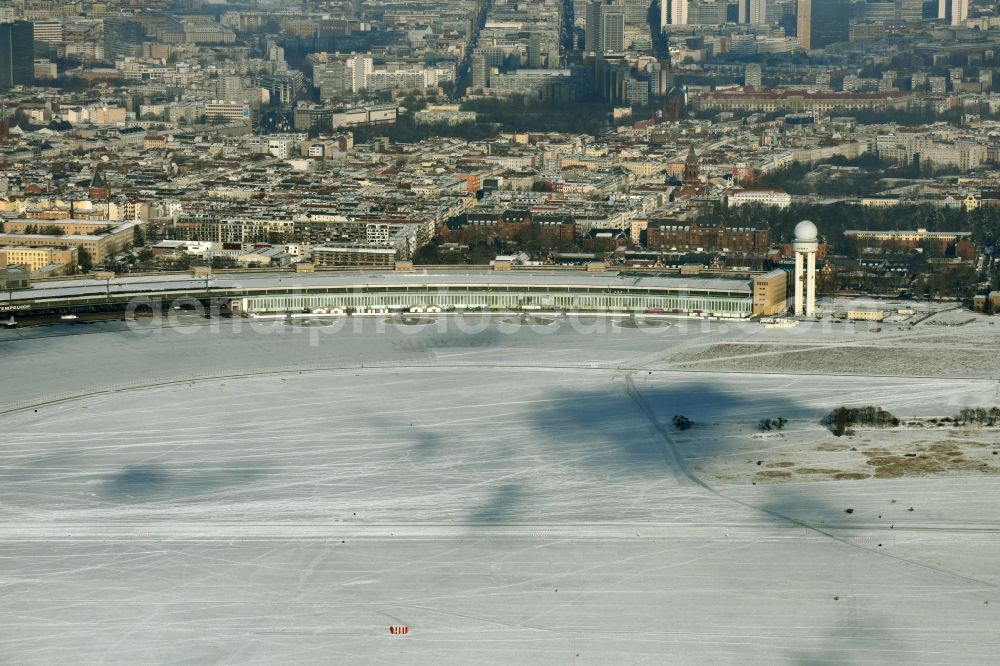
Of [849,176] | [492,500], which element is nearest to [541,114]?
[849,176]

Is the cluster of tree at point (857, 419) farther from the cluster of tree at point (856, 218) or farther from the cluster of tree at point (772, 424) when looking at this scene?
the cluster of tree at point (856, 218)

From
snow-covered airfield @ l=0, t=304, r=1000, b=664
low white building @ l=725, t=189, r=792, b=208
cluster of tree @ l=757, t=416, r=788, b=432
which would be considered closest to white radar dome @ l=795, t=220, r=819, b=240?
snow-covered airfield @ l=0, t=304, r=1000, b=664

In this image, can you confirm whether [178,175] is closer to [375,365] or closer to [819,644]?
[375,365]

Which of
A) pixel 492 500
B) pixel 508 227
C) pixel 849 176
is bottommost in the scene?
pixel 492 500

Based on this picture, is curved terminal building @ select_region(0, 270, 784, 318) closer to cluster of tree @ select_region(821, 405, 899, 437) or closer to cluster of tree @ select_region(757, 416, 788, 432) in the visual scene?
cluster of tree @ select_region(821, 405, 899, 437)

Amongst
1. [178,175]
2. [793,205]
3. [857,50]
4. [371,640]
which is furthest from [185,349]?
[857,50]

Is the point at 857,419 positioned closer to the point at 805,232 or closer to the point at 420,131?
the point at 805,232
